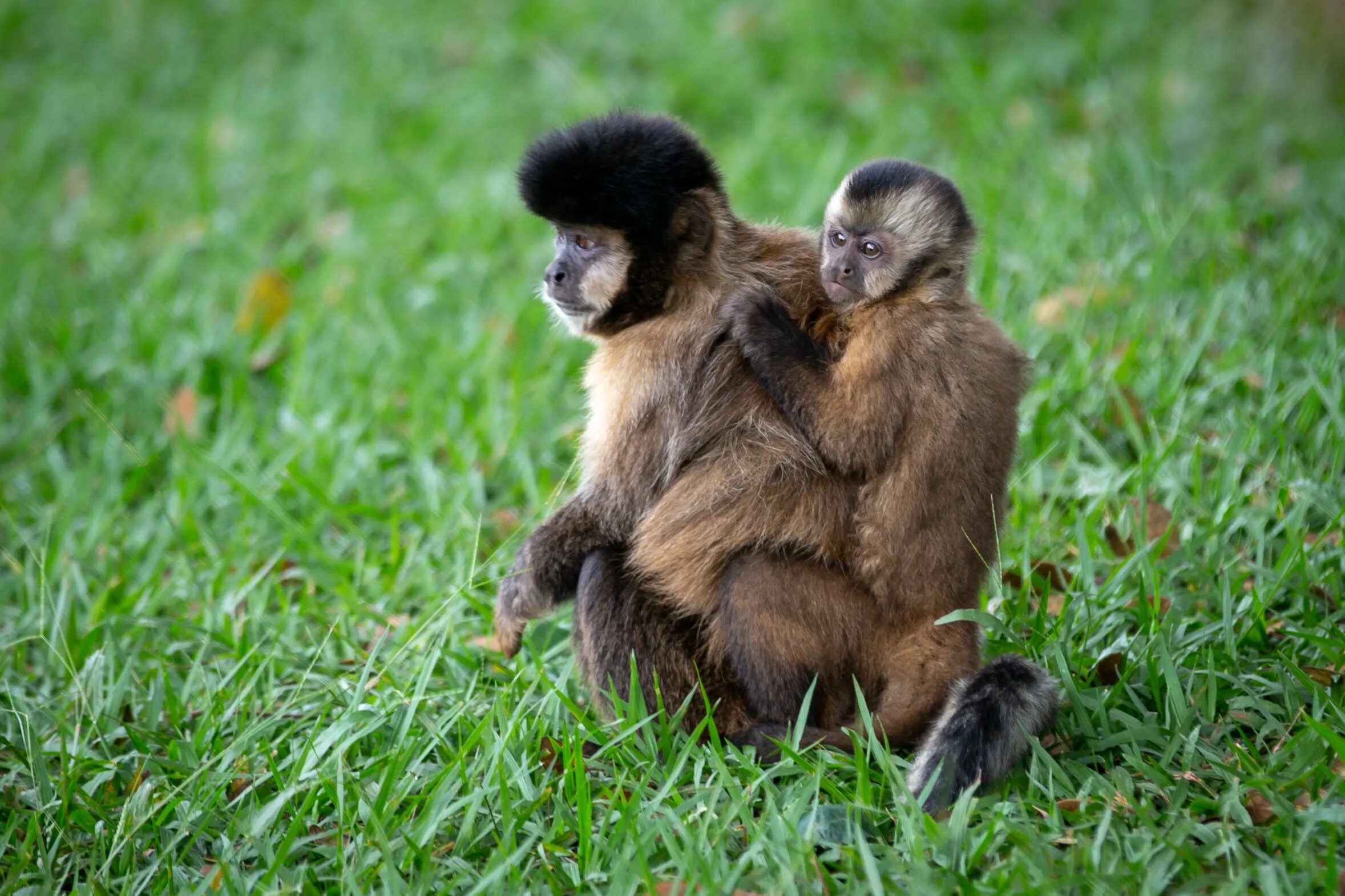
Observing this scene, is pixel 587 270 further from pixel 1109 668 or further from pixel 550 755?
pixel 1109 668

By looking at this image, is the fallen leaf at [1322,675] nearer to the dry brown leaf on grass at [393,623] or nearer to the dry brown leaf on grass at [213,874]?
the dry brown leaf on grass at [393,623]

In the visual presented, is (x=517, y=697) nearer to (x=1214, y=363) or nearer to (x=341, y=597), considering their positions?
(x=341, y=597)

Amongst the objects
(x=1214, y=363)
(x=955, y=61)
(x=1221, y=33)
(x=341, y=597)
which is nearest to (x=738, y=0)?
(x=955, y=61)

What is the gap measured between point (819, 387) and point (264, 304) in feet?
13.5

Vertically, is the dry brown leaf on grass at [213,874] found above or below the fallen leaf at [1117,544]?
below

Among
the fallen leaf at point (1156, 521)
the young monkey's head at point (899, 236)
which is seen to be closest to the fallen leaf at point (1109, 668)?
the fallen leaf at point (1156, 521)

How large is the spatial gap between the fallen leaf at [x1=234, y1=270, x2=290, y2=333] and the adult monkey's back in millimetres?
3278

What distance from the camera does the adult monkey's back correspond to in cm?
335

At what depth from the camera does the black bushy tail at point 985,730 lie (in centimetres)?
292

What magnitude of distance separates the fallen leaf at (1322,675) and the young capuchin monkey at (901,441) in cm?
88

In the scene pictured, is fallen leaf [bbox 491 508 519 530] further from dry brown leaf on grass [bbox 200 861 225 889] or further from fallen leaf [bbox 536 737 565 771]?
dry brown leaf on grass [bbox 200 861 225 889]

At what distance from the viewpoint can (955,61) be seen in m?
7.87

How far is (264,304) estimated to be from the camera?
6406 millimetres

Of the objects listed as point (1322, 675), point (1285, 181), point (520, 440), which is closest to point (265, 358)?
point (520, 440)
